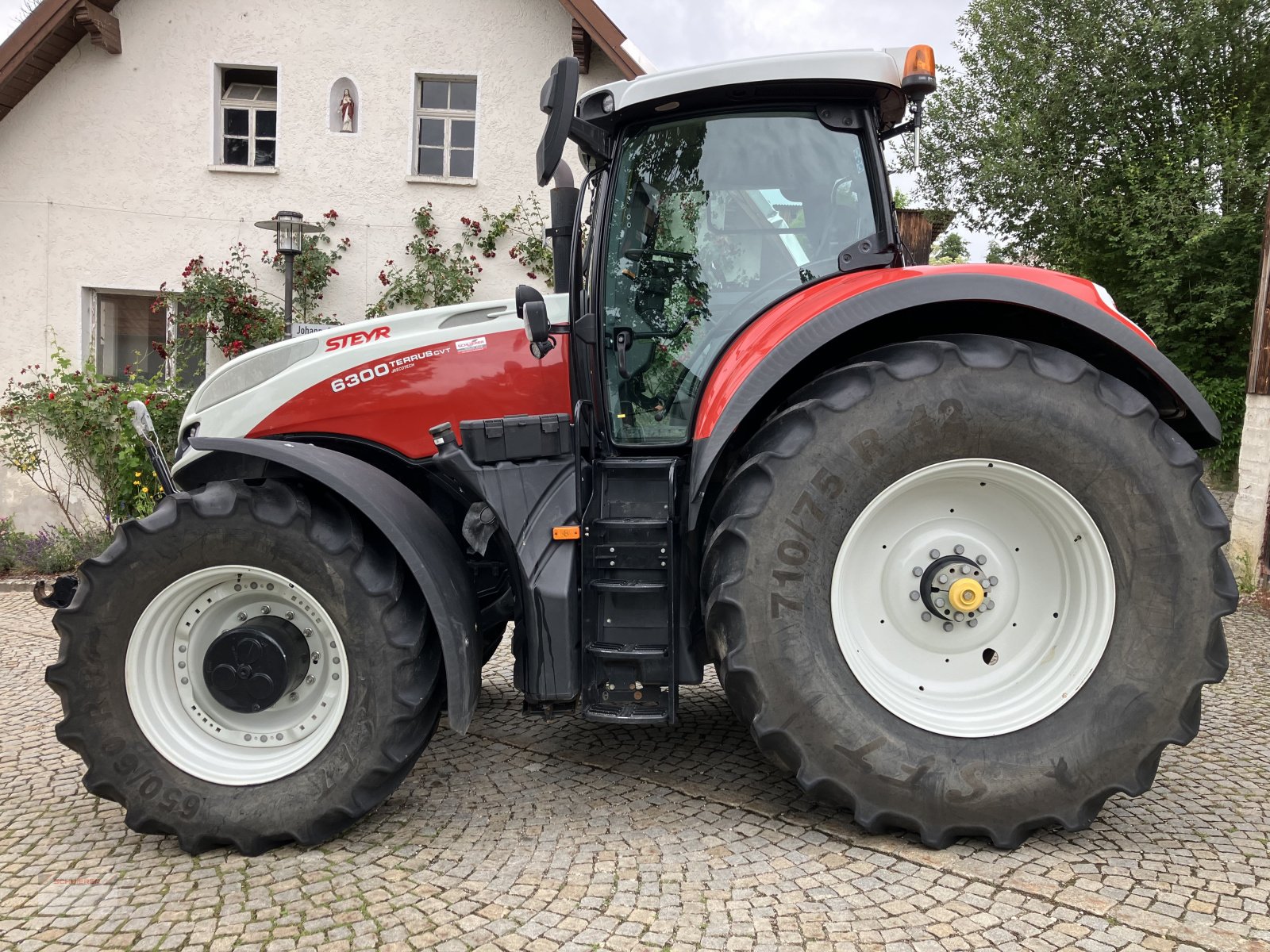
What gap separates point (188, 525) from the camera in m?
2.70

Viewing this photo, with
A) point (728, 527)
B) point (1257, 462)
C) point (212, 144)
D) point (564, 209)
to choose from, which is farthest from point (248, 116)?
point (1257, 462)

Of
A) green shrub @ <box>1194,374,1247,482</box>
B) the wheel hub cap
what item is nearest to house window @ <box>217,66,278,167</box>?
the wheel hub cap

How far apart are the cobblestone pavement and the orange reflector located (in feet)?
7.27

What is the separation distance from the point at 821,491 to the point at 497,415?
110 centimetres

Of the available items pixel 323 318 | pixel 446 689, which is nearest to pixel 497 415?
pixel 446 689

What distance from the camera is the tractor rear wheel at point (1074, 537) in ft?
8.29

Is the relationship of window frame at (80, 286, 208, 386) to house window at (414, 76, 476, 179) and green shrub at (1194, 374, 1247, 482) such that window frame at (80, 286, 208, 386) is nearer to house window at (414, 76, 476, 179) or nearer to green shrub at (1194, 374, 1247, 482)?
house window at (414, 76, 476, 179)

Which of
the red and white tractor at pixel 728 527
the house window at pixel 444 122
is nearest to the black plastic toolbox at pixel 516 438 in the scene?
the red and white tractor at pixel 728 527

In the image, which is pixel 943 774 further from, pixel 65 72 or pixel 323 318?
pixel 65 72

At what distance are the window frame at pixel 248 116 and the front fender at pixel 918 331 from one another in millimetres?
8255

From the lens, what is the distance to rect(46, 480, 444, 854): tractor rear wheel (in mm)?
2658

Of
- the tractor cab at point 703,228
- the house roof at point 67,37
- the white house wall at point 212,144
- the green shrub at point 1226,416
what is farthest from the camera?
the green shrub at point 1226,416

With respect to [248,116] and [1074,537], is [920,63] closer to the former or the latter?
[1074,537]

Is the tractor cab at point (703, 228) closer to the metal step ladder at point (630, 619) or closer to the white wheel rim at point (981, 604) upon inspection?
the metal step ladder at point (630, 619)
